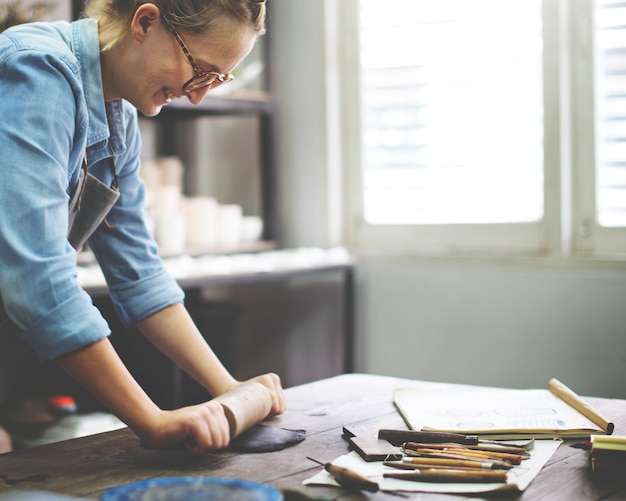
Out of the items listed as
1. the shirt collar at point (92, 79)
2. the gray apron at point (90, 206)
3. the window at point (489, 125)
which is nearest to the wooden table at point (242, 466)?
the gray apron at point (90, 206)

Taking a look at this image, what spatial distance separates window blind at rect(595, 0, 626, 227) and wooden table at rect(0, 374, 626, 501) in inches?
56.5

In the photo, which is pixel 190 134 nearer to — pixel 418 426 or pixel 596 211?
pixel 596 211

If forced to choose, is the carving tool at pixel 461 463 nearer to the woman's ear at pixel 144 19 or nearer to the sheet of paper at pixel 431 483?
the sheet of paper at pixel 431 483

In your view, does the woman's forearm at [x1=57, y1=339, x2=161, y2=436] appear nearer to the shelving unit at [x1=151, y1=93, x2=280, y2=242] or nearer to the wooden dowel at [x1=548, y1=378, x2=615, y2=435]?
the wooden dowel at [x1=548, y1=378, x2=615, y2=435]

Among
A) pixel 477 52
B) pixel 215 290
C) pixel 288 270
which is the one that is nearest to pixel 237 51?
pixel 288 270

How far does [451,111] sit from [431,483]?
7.12 feet

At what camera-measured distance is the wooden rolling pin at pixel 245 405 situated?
1.13 meters

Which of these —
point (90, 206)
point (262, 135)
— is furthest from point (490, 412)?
point (262, 135)

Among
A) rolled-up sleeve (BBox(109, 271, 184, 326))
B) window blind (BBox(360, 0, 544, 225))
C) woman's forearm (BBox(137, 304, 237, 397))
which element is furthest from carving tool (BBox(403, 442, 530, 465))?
window blind (BBox(360, 0, 544, 225))

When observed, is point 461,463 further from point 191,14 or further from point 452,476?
point 191,14

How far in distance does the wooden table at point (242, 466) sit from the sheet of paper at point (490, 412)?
0.04 metres

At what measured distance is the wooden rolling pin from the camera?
113 cm

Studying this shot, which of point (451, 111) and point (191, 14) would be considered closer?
point (191, 14)

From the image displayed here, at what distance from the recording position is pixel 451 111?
2951mm
